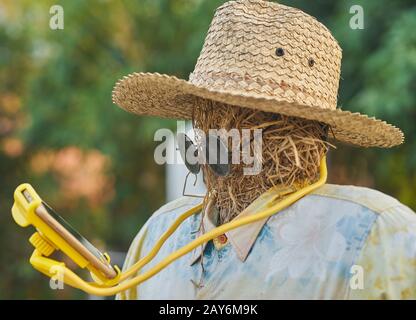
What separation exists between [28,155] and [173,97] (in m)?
7.13

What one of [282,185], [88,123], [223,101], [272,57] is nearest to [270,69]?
[272,57]

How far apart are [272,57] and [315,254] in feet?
1.42

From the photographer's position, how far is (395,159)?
5.48 meters

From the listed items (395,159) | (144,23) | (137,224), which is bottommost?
(137,224)

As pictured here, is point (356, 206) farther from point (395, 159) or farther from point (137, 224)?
point (137, 224)

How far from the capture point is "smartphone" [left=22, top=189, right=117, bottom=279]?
1.57m

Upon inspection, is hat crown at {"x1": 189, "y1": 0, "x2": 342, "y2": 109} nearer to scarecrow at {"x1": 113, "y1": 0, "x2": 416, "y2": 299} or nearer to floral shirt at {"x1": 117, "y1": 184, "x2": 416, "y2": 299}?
scarecrow at {"x1": 113, "y1": 0, "x2": 416, "y2": 299}

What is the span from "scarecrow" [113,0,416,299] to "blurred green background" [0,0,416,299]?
4.21 m

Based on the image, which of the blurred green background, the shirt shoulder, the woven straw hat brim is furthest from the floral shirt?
the blurred green background

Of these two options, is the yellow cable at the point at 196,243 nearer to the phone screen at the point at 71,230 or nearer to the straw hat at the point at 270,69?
the phone screen at the point at 71,230

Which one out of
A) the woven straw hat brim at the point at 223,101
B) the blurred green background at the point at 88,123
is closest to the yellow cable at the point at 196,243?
the woven straw hat brim at the point at 223,101

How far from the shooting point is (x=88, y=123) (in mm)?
7426

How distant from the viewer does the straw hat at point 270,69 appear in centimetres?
163
